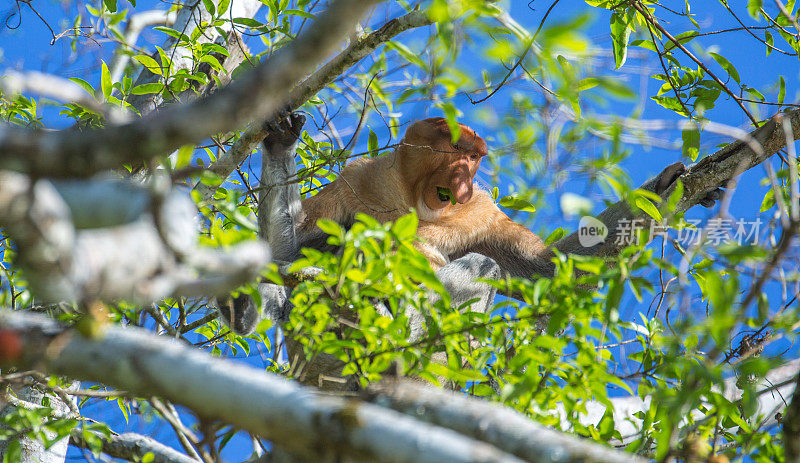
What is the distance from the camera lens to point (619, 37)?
3029mm

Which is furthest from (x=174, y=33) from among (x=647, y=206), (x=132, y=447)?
(x=647, y=206)

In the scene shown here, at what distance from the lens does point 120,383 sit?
1.21 meters

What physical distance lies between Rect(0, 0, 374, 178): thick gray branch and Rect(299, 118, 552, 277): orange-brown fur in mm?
3748

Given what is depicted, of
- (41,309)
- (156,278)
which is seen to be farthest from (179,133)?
(41,309)

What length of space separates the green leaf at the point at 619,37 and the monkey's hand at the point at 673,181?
3.73 ft

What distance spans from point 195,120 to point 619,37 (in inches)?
99.4

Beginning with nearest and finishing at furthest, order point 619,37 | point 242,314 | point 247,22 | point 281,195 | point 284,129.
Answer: point 619,37 < point 247,22 < point 284,129 < point 242,314 < point 281,195

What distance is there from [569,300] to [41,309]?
3049 mm

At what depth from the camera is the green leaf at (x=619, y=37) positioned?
3006mm

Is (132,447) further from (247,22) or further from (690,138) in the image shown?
(690,138)

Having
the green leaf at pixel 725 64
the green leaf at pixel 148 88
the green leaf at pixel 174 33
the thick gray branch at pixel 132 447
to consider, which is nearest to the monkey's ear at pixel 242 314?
the thick gray branch at pixel 132 447

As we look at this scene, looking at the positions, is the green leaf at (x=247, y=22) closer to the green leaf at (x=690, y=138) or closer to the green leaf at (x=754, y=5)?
the green leaf at (x=690, y=138)

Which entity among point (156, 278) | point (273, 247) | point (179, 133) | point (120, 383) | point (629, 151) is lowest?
point (120, 383)

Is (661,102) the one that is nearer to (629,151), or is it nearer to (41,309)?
(629,151)
